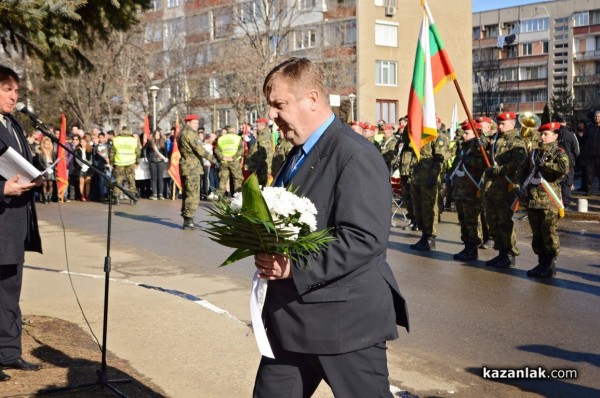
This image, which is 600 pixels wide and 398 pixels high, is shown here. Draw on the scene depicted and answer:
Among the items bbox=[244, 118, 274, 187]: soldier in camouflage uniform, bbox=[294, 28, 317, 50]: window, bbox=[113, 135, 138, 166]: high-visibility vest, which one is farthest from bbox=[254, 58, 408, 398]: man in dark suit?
bbox=[294, 28, 317, 50]: window

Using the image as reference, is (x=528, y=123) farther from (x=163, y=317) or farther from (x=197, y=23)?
(x=197, y=23)

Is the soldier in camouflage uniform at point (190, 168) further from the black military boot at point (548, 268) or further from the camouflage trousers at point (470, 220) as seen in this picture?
the black military boot at point (548, 268)

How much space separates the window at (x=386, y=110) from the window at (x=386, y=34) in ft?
13.8

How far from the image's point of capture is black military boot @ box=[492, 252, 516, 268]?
11.2 meters

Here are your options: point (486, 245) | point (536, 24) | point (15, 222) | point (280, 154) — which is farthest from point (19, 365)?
point (536, 24)

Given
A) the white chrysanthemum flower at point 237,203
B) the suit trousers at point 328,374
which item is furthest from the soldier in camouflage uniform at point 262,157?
the white chrysanthemum flower at point 237,203

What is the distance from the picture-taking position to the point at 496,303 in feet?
28.8

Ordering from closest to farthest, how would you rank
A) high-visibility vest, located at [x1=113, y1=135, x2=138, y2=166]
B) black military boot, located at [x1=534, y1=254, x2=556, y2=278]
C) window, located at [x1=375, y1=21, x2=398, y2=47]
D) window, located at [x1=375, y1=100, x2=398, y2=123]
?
1. black military boot, located at [x1=534, y1=254, x2=556, y2=278]
2. high-visibility vest, located at [x1=113, y1=135, x2=138, y2=166]
3. window, located at [x1=375, y1=21, x2=398, y2=47]
4. window, located at [x1=375, y1=100, x2=398, y2=123]

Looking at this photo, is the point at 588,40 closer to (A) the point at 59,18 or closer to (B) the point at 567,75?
(B) the point at 567,75

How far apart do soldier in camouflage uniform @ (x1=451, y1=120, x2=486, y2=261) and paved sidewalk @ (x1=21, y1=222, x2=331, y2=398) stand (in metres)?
3.90

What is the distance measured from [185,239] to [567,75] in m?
87.8

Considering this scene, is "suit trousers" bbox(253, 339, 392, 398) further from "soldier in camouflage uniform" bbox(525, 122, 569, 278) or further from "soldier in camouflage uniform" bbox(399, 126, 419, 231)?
"soldier in camouflage uniform" bbox(399, 126, 419, 231)

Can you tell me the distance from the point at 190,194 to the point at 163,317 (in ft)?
26.8

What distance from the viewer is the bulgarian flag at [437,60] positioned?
11961mm
